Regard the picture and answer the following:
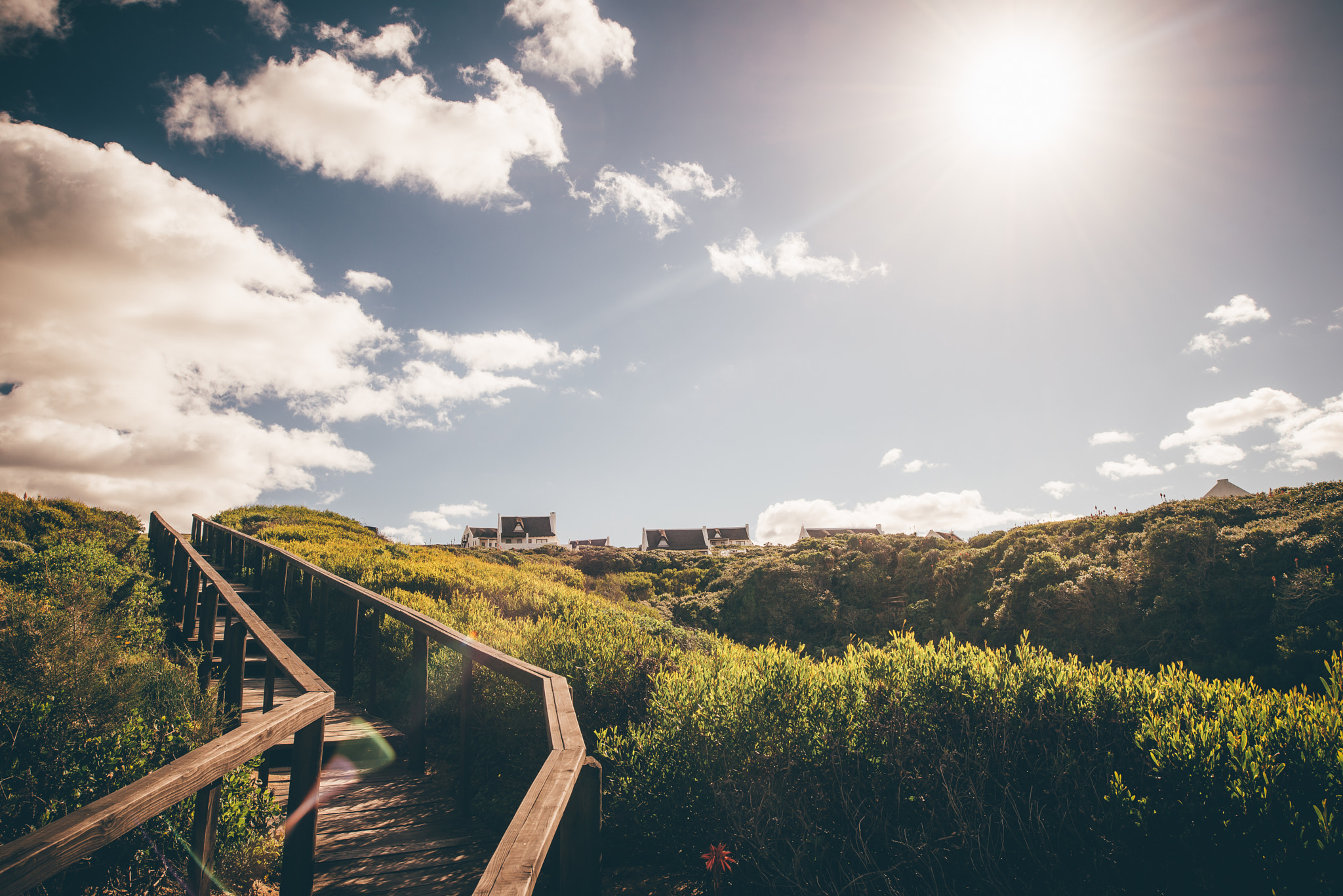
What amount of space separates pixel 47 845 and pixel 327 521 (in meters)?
21.5

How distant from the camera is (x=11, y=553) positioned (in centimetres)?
1044

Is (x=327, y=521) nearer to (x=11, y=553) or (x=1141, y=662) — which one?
(x=11, y=553)

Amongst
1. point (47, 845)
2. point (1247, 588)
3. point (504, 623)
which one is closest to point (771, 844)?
point (47, 845)

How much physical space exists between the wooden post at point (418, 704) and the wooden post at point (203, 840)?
1916mm

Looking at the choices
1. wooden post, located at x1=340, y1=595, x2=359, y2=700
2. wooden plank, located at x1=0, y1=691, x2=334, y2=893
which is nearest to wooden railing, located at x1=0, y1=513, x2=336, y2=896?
wooden plank, located at x1=0, y1=691, x2=334, y2=893

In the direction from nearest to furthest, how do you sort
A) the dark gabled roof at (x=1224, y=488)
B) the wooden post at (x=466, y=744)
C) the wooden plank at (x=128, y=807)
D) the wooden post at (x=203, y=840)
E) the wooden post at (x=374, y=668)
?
the wooden plank at (x=128, y=807) < the wooden post at (x=203, y=840) < the wooden post at (x=466, y=744) < the wooden post at (x=374, y=668) < the dark gabled roof at (x=1224, y=488)

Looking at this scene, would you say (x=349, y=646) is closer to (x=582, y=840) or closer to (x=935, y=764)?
(x=582, y=840)

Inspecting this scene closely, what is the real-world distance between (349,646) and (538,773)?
4.05 m

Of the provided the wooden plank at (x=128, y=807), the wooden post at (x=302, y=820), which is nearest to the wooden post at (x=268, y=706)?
the wooden post at (x=302, y=820)

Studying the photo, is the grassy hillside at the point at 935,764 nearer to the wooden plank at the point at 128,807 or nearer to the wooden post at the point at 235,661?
the wooden post at the point at 235,661

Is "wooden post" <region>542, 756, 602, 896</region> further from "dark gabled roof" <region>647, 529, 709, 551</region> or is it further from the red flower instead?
"dark gabled roof" <region>647, 529, 709, 551</region>

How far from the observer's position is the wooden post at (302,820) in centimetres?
253

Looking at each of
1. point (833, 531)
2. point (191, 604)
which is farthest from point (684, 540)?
point (191, 604)

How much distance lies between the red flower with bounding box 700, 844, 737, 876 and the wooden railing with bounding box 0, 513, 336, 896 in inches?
92.4
